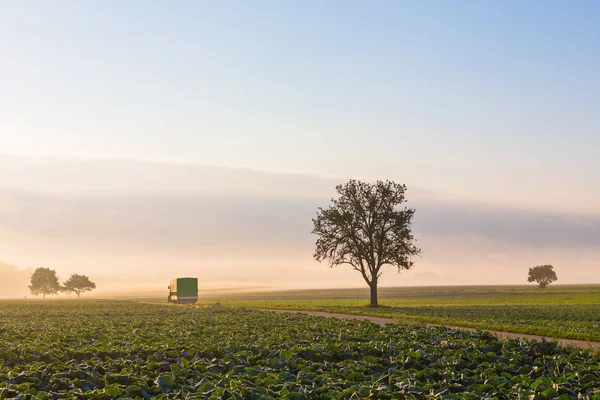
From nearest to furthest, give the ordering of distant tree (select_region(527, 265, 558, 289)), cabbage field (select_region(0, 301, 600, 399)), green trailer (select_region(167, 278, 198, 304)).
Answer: cabbage field (select_region(0, 301, 600, 399)) → green trailer (select_region(167, 278, 198, 304)) → distant tree (select_region(527, 265, 558, 289))

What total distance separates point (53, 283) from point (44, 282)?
9.09ft

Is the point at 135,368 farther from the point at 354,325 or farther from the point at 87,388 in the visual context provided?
the point at 354,325

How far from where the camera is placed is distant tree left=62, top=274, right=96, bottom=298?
195 m

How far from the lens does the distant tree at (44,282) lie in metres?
195

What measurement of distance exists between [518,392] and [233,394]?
24.1 feet

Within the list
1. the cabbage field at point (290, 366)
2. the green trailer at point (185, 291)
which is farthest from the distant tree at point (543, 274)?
the cabbage field at point (290, 366)

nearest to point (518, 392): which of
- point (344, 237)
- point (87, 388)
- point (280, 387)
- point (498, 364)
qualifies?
point (498, 364)

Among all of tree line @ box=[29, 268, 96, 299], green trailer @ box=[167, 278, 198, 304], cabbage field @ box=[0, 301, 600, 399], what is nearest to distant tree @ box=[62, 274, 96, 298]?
tree line @ box=[29, 268, 96, 299]

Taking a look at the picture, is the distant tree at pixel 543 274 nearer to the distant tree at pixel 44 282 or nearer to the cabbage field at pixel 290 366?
the distant tree at pixel 44 282

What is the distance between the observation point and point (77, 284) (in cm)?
19488

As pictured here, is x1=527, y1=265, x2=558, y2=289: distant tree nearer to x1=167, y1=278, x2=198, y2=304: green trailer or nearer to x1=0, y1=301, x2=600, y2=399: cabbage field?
x1=167, y1=278, x2=198, y2=304: green trailer

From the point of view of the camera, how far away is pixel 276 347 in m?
23.7

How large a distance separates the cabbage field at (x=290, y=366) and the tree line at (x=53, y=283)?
176m

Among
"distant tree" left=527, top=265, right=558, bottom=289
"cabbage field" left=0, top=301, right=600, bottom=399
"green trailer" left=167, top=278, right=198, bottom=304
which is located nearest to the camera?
"cabbage field" left=0, top=301, right=600, bottom=399
